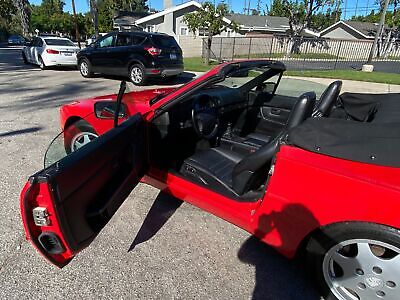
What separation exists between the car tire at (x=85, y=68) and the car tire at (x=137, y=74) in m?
2.18

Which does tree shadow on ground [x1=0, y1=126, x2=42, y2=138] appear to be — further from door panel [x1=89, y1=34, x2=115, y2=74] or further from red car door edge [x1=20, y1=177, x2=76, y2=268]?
door panel [x1=89, y1=34, x2=115, y2=74]

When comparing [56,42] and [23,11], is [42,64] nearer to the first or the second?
[56,42]

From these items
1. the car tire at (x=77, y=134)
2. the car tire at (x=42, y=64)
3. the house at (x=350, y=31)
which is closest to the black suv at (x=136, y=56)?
the car tire at (x=42, y=64)

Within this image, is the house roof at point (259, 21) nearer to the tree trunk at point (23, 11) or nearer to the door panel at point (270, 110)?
the tree trunk at point (23, 11)

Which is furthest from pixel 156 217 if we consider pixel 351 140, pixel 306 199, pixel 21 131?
pixel 21 131

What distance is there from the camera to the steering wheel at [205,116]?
2852mm

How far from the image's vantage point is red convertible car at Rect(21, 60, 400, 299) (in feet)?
4.78

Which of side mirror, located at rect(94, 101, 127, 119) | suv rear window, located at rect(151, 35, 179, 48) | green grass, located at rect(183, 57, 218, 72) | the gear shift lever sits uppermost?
suv rear window, located at rect(151, 35, 179, 48)

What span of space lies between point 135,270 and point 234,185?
1012 millimetres

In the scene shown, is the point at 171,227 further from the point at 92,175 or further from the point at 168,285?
the point at 92,175

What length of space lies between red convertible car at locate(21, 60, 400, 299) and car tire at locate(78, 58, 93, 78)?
9.16m

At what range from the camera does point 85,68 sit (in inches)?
429

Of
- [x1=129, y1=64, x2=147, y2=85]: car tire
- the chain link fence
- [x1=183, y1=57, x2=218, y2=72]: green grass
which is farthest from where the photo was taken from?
the chain link fence

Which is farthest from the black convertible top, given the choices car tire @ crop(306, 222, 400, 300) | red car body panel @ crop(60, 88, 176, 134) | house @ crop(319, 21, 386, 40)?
house @ crop(319, 21, 386, 40)
